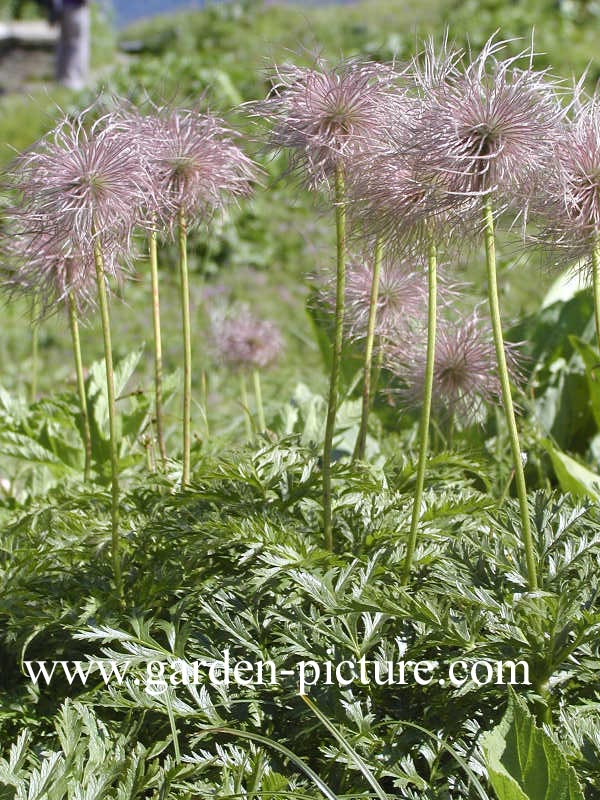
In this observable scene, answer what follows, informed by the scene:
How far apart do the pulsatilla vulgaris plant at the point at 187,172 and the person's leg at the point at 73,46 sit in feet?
44.4

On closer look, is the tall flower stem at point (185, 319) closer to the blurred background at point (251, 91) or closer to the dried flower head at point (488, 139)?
the blurred background at point (251, 91)

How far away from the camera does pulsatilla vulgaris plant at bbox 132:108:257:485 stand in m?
2.08

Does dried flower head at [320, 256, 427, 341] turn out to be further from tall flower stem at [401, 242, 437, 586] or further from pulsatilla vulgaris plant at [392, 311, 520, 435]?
Result: tall flower stem at [401, 242, 437, 586]

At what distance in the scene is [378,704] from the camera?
71.8 inches

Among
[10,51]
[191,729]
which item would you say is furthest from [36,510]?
[10,51]

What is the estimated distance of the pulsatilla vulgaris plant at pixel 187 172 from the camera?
6.82ft

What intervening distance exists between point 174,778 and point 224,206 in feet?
4.53

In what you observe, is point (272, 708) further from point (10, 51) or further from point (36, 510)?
point (10, 51)

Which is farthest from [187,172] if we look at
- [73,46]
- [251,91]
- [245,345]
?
[73,46]

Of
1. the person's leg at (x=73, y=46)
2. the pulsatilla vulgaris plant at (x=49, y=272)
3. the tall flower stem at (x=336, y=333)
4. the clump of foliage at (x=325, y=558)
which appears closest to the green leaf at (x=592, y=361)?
the clump of foliage at (x=325, y=558)

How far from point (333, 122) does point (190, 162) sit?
0.41 m

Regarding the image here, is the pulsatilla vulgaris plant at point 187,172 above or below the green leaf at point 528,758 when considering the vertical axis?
above

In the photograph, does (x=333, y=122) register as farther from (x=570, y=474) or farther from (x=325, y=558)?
(x=570, y=474)

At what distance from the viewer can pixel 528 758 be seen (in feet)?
5.08
